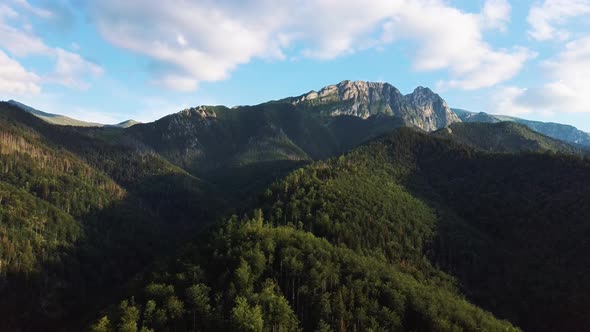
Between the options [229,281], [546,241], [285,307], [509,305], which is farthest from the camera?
[546,241]

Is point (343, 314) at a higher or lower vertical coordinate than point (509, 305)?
higher

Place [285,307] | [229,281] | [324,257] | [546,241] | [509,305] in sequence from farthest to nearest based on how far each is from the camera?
[546,241]
[509,305]
[324,257]
[229,281]
[285,307]

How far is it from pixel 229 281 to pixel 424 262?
98.6 meters

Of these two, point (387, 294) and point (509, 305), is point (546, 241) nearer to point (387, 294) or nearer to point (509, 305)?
point (509, 305)

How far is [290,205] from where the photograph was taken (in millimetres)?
194750

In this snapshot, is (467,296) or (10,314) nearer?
(467,296)

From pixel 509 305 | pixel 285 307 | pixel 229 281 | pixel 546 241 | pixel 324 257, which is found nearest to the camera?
pixel 285 307

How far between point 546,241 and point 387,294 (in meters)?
120

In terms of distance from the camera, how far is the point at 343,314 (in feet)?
333

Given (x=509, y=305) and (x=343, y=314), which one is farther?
(x=509, y=305)

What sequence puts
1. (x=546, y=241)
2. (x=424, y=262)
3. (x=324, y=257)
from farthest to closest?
(x=546, y=241), (x=424, y=262), (x=324, y=257)

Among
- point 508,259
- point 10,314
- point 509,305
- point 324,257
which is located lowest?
point 10,314

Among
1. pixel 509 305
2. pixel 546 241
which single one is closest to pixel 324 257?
pixel 509 305

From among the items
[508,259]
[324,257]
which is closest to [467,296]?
[508,259]
